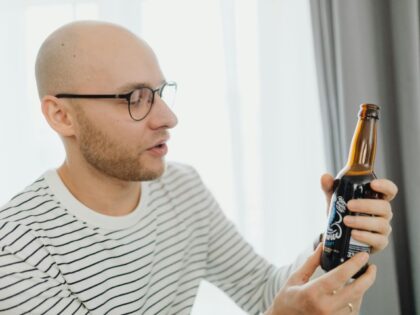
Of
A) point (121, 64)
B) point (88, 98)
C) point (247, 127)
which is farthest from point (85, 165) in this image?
point (247, 127)

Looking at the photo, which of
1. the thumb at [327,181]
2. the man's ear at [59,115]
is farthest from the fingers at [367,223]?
the man's ear at [59,115]

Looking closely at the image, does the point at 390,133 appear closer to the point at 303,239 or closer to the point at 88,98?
the point at 303,239

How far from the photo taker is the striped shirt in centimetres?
97

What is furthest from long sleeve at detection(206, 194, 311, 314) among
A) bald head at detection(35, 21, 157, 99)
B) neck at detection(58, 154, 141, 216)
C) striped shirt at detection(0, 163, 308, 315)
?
bald head at detection(35, 21, 157, 99)

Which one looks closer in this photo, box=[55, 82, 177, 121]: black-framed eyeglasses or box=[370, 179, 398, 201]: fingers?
box=[370, 179, 398, 201]: fingers

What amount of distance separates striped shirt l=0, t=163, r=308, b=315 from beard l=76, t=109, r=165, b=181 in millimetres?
121

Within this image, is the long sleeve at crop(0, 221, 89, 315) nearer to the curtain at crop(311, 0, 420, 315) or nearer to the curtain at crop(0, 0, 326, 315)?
the curtain at crop(0, 0, 326, 315)

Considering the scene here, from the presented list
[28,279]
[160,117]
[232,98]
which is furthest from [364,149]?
[232,98]

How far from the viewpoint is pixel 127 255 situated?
3.64ft

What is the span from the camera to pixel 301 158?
1694mm

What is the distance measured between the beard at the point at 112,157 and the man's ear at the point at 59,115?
0.04 metres

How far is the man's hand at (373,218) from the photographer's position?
2.42ft

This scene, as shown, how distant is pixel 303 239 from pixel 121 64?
1.09 m

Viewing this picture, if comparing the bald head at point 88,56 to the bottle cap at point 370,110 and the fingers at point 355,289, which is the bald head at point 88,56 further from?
the fingers at point 355,289
